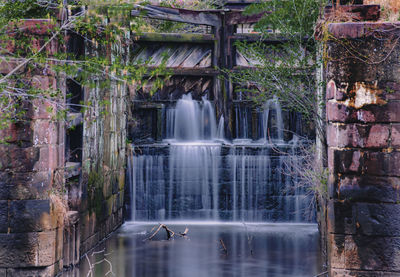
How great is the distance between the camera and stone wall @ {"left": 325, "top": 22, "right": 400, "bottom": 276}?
688 centimetres

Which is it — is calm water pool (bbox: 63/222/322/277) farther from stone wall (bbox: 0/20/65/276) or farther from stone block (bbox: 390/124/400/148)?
stone block (bbox: 390/124/400/148)

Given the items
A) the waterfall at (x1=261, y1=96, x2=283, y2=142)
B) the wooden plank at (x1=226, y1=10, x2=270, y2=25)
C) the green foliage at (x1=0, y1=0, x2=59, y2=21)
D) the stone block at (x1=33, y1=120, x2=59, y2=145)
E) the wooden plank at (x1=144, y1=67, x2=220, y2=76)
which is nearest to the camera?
the green foliage at (x1=0, y1=0, x2=59, y2=21)

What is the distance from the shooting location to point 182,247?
10.9m

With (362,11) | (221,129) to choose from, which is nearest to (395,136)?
(362,11)

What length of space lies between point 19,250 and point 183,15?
874cm

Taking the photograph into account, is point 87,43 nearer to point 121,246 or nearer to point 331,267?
point 121,246

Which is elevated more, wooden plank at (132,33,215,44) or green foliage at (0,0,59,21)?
wooden plank at (132,33,215,44)

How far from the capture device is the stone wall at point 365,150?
688 centimetres

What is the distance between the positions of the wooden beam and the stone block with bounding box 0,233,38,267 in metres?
7.70

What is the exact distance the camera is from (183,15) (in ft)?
46.8

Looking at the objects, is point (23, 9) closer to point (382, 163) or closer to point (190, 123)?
point (382, 163)

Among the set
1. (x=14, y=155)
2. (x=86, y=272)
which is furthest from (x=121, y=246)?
(x=14, y=155)

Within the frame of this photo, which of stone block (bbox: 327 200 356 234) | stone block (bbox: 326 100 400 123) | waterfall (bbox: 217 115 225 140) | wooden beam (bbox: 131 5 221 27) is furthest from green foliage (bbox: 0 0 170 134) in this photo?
waterfall (bbox: 217 115 225 140)

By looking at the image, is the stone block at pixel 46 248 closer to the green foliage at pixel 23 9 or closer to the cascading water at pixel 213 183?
the green foliage at pixel 23 9
